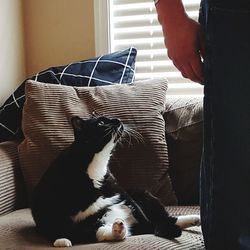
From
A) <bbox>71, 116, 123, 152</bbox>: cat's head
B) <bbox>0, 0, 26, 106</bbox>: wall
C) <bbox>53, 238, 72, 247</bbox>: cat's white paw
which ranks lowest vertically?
<bbox>53, 238, 72, 247</bbox>: cat's white paw

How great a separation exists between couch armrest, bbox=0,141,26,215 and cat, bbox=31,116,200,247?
22 cm

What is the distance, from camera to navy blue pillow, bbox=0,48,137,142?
201 cm

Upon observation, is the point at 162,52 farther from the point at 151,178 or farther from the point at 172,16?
the point at 172,16

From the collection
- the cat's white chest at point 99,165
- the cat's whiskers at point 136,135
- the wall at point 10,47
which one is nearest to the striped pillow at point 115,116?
the cat's whiskers at point 136,135

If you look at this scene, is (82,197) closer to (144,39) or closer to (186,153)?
(186,153)

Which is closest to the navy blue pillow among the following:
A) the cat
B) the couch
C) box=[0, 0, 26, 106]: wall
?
the couch

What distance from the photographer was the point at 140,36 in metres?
2.26

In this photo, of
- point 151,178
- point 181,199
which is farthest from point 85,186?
point 181,199

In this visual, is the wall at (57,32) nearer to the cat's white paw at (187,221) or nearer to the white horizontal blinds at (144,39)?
the white horizontal blinds at (144,39)

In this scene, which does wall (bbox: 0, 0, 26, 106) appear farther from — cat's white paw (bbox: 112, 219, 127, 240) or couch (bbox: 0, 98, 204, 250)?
cat's white paw (bbox: 112, 219, 127, 240)

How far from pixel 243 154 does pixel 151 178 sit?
2.97 ft

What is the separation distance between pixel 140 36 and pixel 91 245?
1.19 metres

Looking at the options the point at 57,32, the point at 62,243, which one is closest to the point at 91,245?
the point at 62,243

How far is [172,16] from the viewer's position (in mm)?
1004
